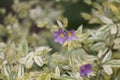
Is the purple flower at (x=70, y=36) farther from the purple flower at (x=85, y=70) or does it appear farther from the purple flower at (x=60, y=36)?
the purple flower at (x=85, y=70)

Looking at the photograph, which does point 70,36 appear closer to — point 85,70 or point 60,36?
point 60,36

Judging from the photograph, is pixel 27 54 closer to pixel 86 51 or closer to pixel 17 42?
pixel 86 51

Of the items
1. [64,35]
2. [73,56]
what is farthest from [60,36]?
[73,56]

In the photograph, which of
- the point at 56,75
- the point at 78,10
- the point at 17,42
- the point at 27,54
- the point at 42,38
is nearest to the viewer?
the point at 56,75

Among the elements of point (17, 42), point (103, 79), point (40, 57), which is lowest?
point (103, 79)

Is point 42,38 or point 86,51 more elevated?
point 42,38

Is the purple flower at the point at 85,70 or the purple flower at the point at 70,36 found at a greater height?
the purple flower at the point at 70,36

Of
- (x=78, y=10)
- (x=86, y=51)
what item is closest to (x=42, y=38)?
(x=78, y=10)

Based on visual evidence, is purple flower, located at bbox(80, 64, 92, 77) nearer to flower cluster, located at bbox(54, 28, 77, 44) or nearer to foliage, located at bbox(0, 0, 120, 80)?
foliage, located at bbox(0, 0, 120, 80)

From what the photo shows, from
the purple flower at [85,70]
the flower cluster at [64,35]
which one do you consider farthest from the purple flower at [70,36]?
Result: the purple flower at [85,70]

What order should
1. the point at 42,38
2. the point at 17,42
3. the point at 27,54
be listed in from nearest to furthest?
the point at 27,54 < the point at 17,42 < the point at 42,38

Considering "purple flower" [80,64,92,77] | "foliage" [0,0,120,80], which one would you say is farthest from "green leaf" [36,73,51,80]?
"purple flower" [80,64,92,77]
